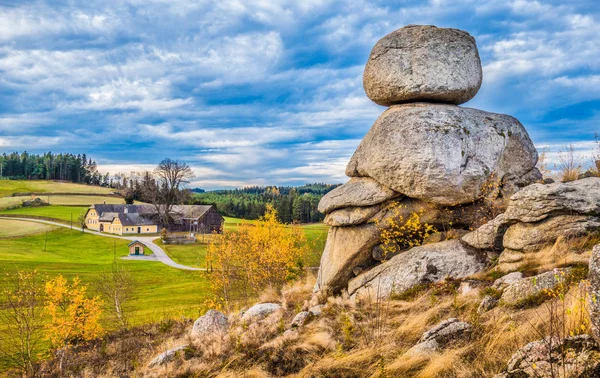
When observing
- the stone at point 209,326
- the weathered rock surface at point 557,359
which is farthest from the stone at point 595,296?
the stone at point 209,326

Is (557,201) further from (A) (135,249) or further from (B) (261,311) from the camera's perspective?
(A) (135,249)

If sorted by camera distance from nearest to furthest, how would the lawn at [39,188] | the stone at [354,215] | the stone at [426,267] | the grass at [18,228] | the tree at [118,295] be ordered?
1. the stone at [426,267]
2. the stone at [354,215]
3. the tree at [118,295]
4. the grass at [18,228]
5. the lawn at [39,188]

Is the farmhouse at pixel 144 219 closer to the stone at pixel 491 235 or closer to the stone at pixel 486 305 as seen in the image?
the stone at pixel 491 235

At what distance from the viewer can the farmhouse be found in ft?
310

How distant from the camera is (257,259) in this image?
118ft

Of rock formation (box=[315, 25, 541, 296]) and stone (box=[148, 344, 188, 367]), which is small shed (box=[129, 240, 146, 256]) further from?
stone (box=[148, 344, 188, 367])

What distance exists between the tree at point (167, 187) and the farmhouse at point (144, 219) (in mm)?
4129

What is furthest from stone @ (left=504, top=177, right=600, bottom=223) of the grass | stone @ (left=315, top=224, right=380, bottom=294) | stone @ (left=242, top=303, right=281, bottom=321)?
the grass

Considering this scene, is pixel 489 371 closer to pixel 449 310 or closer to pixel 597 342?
pixel 597 342

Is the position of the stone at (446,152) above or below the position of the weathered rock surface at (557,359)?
above

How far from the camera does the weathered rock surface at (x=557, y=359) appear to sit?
4.70 m

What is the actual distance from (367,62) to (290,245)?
22.1 m

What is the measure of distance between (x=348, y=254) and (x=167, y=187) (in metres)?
80.4

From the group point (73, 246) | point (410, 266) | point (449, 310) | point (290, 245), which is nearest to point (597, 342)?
point (449, 310)
